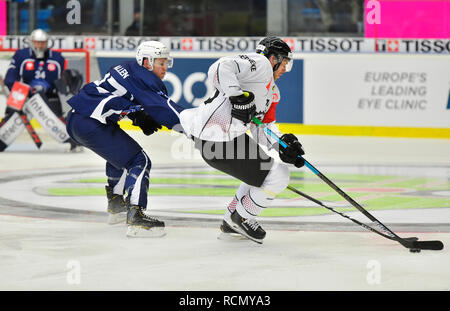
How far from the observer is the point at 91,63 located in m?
12.2

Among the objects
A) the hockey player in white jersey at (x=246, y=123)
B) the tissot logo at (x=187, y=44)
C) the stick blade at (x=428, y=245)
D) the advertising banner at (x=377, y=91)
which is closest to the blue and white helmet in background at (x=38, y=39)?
the tissot logo at (x=187, y=44)

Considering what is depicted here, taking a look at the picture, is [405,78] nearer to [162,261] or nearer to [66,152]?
[66,152]

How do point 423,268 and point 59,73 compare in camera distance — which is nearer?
point 423,268

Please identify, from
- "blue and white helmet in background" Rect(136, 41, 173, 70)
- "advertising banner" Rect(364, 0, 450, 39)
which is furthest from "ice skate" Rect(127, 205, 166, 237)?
"advertising banner" Rect(364, 0, 450, 39)

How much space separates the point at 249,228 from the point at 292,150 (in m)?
0.57

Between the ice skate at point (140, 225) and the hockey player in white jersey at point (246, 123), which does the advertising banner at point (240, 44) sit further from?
the ice skate at point (140, 225)

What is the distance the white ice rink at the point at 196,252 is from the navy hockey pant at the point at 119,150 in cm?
30

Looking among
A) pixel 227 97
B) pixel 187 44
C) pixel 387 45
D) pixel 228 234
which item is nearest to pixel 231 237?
pixel 228 234

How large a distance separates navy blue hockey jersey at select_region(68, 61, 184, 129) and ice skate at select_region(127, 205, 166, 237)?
1.75 feet

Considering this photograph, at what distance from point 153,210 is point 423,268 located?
248 centimetres

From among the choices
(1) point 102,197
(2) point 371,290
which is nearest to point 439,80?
(1) point 102,197

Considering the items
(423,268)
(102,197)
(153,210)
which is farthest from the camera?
(102,197)

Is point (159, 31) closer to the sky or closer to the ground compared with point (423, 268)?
closer to the sky

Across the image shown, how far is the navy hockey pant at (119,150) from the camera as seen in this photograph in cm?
546
